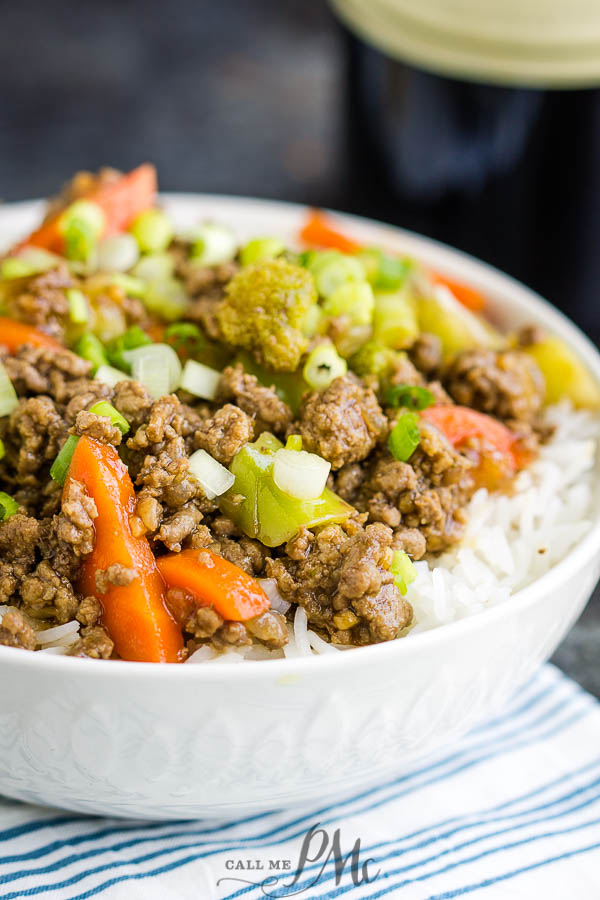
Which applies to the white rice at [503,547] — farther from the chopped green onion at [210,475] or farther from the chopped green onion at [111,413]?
the chopped green onion at [111,413]

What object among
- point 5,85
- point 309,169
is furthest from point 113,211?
point 5,85

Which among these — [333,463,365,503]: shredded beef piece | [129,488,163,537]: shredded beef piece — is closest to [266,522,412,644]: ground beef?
[333,463,365,503]: shredded beef piece

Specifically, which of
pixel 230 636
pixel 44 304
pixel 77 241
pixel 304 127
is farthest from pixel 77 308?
pixel 304 127

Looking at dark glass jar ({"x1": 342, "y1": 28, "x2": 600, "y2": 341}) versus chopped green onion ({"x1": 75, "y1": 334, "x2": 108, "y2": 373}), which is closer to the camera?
chopped green onion ({"x1": 75, "y1": 334, "x2": 108, "y2": 373})

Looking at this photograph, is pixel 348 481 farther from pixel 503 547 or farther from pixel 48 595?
pixel 48 595

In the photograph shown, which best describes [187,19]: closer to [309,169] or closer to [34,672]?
[309,169]

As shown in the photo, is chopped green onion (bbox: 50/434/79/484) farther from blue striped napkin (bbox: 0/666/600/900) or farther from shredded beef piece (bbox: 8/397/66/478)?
blue striped napkin (bbox: 0/666/600/900)

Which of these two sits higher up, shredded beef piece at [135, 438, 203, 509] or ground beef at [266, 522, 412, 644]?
shredded beef piece at [135, 438, 203, 509]
